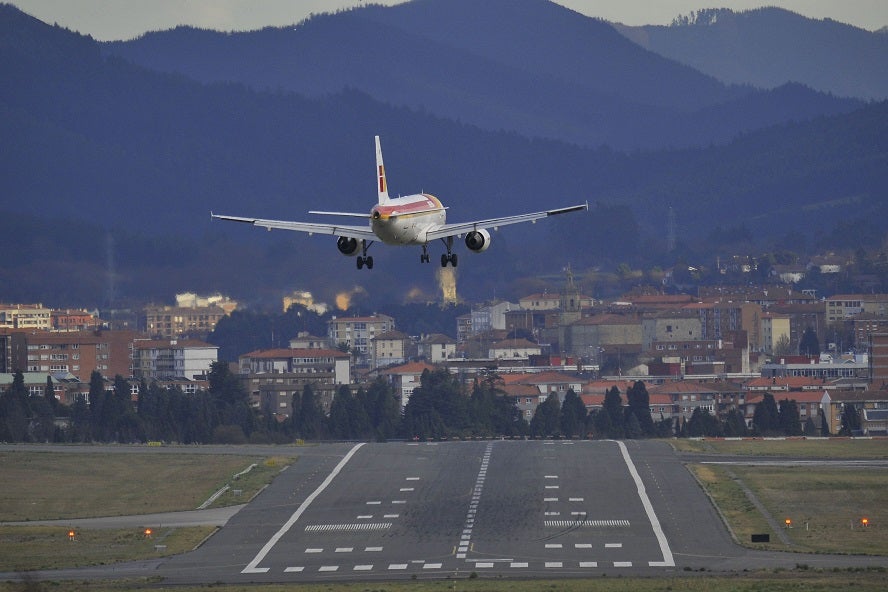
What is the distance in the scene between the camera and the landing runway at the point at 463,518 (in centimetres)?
10012

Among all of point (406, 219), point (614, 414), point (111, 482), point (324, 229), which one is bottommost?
point (111, 482)

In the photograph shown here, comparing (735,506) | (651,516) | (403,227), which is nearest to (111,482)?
(651,516)

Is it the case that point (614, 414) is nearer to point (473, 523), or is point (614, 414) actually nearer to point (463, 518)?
point (463, 518)

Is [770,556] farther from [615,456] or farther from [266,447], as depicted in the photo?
[266,447]

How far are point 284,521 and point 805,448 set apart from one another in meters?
50.7

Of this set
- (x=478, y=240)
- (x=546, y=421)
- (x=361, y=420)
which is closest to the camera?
(x=478, y=240)

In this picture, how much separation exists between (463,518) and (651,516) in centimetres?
1002

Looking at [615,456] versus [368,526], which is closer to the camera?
[368,526]

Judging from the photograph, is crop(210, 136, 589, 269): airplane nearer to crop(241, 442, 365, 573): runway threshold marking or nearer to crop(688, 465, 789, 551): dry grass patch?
crop(241, 442, 365, 573): runway threshold marking

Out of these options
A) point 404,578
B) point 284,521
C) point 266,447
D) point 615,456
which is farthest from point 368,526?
point 266,447

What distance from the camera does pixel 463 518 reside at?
116 m

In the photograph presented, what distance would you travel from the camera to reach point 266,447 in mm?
161500

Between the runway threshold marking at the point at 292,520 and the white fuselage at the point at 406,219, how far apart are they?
16563mm

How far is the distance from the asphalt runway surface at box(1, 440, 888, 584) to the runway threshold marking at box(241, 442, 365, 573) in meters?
0.11
